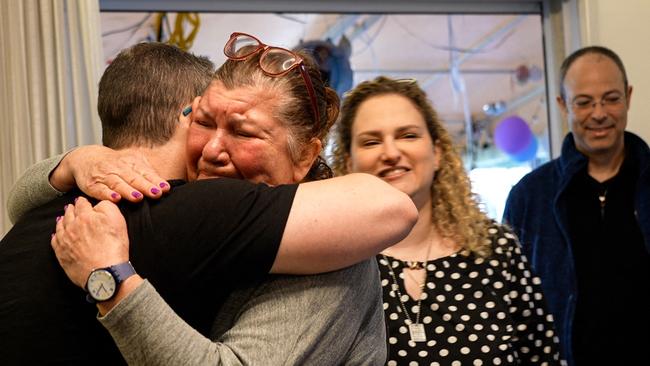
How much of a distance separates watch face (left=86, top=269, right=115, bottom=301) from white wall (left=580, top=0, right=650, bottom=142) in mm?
2970

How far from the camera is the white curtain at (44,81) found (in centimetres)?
273

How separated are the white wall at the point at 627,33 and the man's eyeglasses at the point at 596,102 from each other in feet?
1.64

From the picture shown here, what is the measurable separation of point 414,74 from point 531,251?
3.30 feet

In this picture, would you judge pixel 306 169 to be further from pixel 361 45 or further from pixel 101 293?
pixel 361 45

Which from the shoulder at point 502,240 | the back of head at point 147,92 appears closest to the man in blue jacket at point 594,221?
the shoulder at point 502,240

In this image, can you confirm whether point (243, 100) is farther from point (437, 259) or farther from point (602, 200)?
point (602, 200)

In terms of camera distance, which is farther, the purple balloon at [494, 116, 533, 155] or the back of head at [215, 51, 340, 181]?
the purple balloon at [494, 116, 533, 155]

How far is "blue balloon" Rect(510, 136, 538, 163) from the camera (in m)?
3.66

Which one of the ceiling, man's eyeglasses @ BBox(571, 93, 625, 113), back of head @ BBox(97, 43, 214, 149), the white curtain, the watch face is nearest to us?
the watch face

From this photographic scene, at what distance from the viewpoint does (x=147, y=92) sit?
4.20 ft

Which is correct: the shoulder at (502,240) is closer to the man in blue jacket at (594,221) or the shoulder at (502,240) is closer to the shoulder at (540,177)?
the man in blue jacket at (594,221)

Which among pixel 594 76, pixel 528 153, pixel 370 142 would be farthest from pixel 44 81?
pixel 528 153

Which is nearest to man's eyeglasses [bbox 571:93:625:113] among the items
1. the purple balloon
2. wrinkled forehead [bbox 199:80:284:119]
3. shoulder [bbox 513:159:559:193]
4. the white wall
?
shoulder [bbox 513:159:559:193]

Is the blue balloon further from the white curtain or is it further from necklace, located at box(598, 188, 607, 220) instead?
the white curtain
